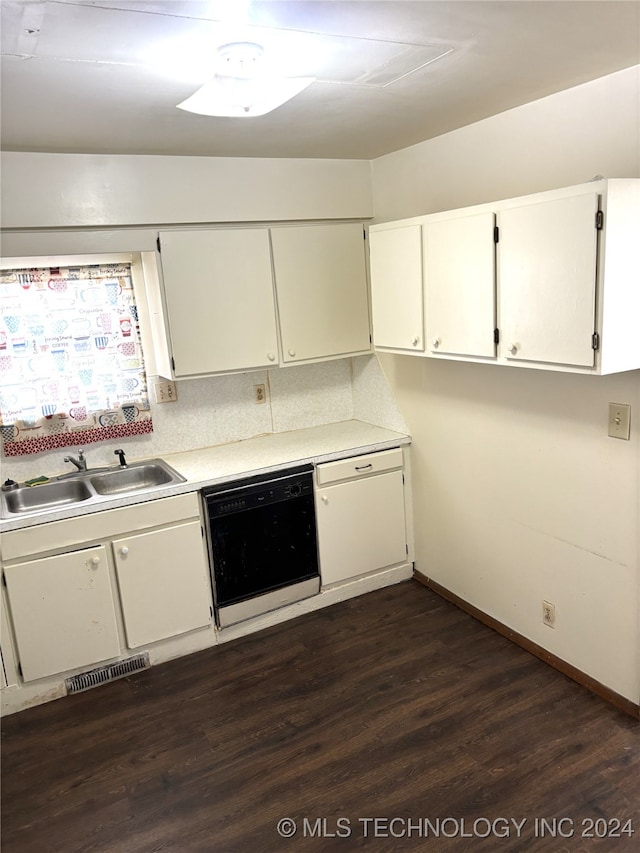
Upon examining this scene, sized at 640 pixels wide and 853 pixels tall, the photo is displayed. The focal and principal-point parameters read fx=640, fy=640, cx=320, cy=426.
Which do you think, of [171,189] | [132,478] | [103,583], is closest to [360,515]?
[132,478]

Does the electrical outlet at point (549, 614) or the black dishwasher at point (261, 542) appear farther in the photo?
the black dishwasher at point (261, 542)

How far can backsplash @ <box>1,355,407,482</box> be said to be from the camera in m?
3.42

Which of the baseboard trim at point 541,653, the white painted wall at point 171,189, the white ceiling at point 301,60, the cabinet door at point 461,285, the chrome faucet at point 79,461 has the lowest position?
the baseboard trim at point 541,653

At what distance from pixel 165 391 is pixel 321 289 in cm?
102

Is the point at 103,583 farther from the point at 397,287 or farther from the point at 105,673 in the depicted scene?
the point at 397,287

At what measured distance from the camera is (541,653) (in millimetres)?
2943

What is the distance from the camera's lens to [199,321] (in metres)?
3.19

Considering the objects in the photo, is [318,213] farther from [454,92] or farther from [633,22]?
[633,22]

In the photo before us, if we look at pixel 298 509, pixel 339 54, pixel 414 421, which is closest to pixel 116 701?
pixel 298 509

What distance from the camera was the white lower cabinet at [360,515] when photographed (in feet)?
11.3

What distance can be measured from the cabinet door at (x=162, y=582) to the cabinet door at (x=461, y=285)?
1490mm

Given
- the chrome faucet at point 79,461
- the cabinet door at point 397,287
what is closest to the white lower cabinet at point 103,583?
the chrome faucet at point 79,461

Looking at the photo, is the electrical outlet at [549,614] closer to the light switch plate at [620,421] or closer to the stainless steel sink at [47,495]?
the light switch plate at [620,421]

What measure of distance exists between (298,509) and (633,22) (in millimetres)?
2427
